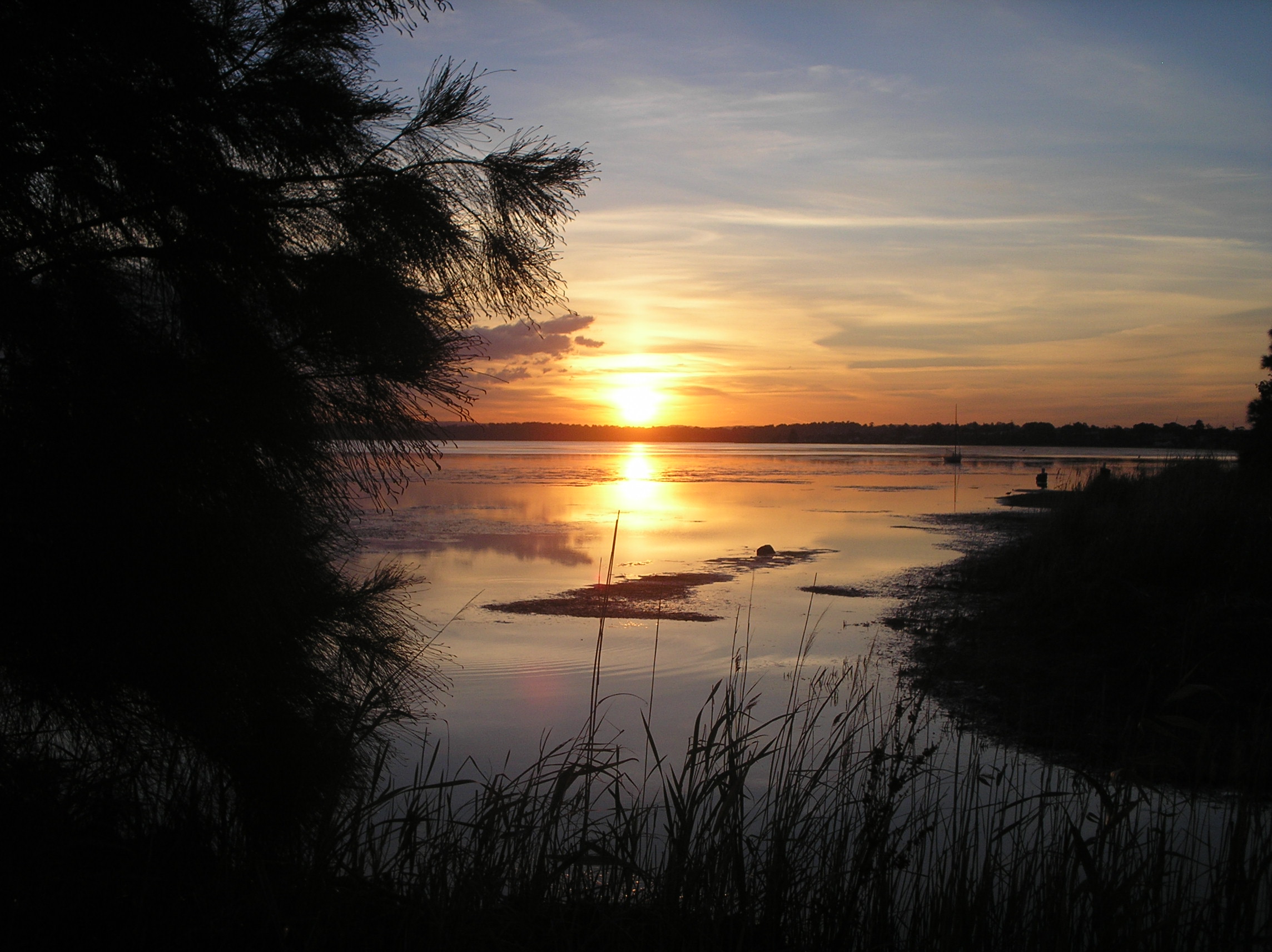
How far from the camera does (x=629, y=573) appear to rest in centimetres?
1406

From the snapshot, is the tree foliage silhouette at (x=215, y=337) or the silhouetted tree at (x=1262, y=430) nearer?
A: the tree foliage silhouette at (x=215, y=337)

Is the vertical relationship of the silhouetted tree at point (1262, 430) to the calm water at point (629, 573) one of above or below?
above

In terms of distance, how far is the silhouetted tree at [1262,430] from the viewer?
16672mm

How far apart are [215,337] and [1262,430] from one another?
67.3 feet

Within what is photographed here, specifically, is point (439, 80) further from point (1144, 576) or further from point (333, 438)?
point (1144, 576)

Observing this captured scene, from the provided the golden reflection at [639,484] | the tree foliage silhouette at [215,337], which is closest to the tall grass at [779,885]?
the tree foliage silhouette at [215,337]

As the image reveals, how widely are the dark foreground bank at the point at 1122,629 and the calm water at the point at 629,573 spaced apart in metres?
1.17

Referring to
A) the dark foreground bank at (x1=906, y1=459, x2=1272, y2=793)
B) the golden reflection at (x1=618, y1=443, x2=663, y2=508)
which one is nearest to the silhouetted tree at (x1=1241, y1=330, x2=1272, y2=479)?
the dark foreground bank at (x1=906, y1=459, x2=1272, y2=793)

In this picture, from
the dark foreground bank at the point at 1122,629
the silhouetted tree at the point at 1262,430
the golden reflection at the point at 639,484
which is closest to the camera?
the dark foreground bank at the point at 1122,629

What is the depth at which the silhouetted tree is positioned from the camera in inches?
656

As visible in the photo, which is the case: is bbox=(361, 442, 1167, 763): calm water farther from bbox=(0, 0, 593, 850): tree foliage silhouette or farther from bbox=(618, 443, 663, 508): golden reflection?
bbox=(0, 0, 593, 850): tree foliage silhouette

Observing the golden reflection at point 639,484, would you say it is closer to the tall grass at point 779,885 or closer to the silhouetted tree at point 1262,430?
the silhouetted tree at point 1262,430

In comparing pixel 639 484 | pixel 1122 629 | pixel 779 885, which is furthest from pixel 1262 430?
pixel 639 484

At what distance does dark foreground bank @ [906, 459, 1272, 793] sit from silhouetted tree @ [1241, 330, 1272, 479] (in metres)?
5.12
